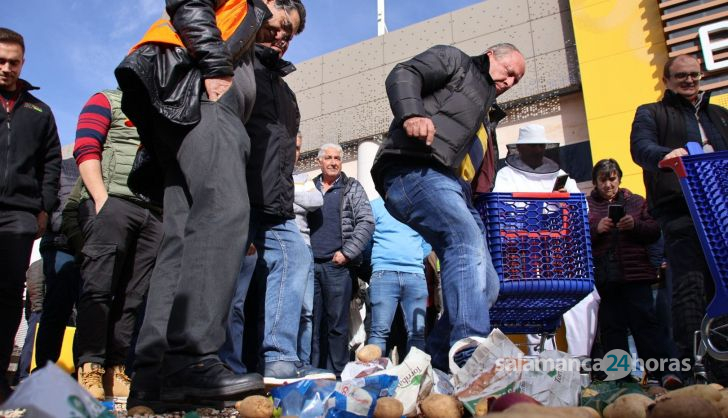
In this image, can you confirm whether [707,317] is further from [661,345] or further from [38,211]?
[38,211]

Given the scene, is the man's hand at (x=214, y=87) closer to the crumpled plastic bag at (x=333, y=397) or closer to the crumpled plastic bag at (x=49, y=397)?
the crumpled plastic bag at (x=333, y=397)

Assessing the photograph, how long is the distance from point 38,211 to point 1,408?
2.61 m

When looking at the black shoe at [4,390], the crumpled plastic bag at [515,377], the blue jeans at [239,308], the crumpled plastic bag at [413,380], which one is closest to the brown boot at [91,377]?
the black shoe at [4,390]

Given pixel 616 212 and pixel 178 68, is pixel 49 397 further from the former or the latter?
pixel 616 212

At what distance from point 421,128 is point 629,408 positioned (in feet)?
4.59

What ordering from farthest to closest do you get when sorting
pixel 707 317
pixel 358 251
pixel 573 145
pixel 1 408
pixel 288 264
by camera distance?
pixel 573 145 < pixel 358 251 < pixel 288 264 < pixel 707 317 < pixel 1 408

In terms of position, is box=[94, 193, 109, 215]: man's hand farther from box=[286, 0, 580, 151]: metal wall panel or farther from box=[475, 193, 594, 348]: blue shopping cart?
box=[286, 0, 580, 151]: metal wall panel

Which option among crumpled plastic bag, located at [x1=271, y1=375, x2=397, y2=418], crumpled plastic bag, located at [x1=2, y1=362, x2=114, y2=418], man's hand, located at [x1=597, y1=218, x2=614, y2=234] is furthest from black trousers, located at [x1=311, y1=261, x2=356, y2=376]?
crumpled plastic bag, located at [x1=2, y1=362, x2=114, y2=418]

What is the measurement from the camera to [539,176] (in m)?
4.54

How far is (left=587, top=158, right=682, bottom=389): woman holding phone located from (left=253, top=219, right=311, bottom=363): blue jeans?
219 cm

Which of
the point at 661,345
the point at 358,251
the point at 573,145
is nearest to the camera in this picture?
the point at 661,345

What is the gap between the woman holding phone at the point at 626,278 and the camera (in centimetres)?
387

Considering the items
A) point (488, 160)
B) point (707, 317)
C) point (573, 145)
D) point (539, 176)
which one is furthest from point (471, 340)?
point (573, 145)

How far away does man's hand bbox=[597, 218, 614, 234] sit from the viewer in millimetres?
4121
